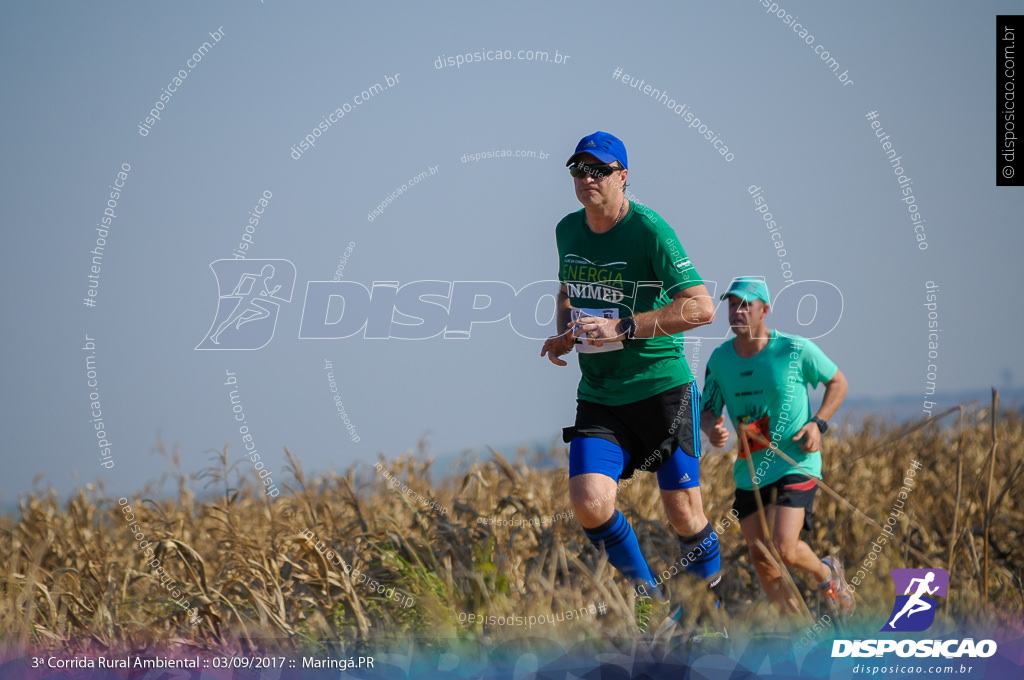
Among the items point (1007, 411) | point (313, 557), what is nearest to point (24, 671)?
point (313, 557)

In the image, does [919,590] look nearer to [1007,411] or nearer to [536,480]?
[536,480]

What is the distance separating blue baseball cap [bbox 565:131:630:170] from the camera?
4.41 metres

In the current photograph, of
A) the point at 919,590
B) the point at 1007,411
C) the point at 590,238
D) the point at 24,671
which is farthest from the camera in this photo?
the point at 1007,411

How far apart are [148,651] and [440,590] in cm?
125

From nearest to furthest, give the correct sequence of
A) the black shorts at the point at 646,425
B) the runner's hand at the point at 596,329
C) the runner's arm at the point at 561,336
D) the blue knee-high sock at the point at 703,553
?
the runner's hand at the point at 596,329
the runner's arm at the point at 561,336
the black shorts at the point at 646,425
the blue knee-high sock at the point at 703,553

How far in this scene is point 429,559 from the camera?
4.36 m

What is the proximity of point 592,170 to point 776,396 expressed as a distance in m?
1.73

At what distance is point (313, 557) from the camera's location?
4.24 m

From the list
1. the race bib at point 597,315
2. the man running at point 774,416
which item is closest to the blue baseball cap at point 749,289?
the man running at point 774,416

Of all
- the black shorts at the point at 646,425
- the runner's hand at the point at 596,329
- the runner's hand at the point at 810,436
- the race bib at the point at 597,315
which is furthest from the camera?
the runner's hand at the point at 810,436

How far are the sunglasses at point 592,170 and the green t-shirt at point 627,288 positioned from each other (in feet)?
0.80

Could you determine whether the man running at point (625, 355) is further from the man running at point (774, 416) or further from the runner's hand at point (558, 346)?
the man running at point (774, 416)

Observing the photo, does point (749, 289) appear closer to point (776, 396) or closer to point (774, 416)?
point (776, 396)

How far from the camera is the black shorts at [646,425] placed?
15.1 feet
